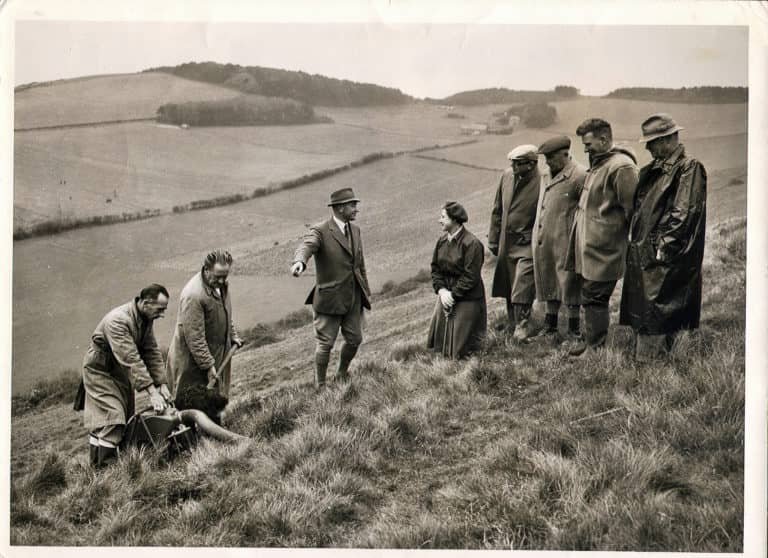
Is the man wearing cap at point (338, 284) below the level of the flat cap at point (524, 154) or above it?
below

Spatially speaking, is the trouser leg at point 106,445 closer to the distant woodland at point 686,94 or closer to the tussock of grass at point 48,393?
the tussock of grass at point 48,393

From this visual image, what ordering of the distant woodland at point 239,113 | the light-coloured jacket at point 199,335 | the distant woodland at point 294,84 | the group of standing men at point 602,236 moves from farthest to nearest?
the distant woodland at point 239,113, the distant woodland at point 294,84, the light-coloured jacket at point 199,335, the group of standing men at point 602,236

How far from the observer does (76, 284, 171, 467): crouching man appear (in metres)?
6.05

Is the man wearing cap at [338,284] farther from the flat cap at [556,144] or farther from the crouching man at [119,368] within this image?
the flat cap at [556,144]

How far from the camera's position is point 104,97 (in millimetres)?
6879

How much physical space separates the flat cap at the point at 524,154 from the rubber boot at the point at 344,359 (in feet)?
6.66

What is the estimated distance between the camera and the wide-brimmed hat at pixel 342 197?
664 centimetres

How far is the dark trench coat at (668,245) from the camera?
6.11m

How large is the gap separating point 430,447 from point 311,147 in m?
2.76

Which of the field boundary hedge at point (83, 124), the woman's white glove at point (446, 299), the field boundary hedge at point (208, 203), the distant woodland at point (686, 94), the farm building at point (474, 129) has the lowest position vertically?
the woman's white glove at point (446, 299)

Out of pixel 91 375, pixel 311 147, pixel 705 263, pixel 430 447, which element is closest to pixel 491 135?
pixel 311 147

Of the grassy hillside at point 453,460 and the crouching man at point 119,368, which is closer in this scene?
the grassy hillside at point 453,460

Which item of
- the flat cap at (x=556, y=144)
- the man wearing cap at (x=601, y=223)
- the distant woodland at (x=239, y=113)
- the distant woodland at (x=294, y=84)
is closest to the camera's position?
the man wearing cap at (x=601, y=223)

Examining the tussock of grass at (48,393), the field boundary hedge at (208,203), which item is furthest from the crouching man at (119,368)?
the field boundary hedge at (208,203)
